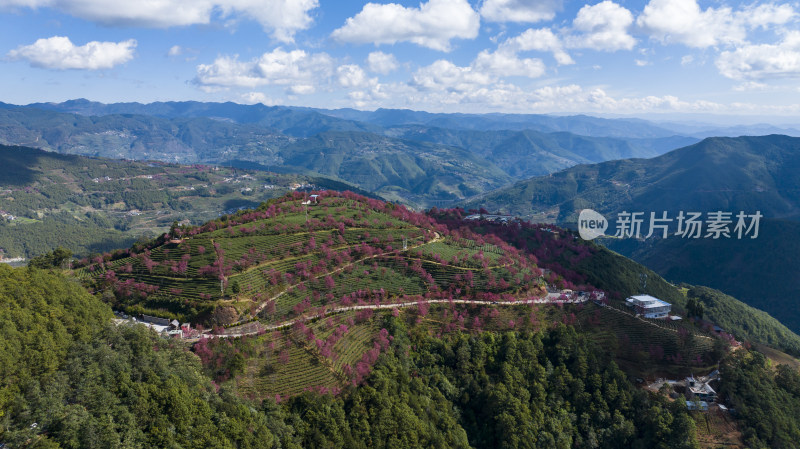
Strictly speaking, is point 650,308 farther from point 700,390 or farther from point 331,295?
point 331,295

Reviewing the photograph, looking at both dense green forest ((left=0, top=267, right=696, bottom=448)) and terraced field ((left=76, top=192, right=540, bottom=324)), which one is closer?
dense green forest ((left=0, top=267, right=696, bottom=448))

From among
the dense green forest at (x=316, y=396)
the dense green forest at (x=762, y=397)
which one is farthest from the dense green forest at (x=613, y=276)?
the dense green forest at (x=316, y=396)

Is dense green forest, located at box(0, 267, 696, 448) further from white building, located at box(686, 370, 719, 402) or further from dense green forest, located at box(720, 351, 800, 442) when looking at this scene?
dense green forest, located at box(720, 351, 800, 442)

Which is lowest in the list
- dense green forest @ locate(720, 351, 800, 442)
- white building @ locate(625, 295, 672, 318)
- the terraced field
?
dense green forest @ locate(720, 351, 800, 442)

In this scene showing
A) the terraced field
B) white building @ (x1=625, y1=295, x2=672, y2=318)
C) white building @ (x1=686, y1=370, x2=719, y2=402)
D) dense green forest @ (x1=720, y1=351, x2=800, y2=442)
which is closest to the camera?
dense green forest @ (x1=720, y1=351, x2=800, y2=442)

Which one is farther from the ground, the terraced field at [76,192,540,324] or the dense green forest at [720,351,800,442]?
the terraced field at [76,192,540,324]

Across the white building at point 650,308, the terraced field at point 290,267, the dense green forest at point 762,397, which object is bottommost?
the dense green forest at point 762,397

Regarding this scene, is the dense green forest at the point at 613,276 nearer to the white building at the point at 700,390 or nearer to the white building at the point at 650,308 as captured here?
the white building at the point at 650,308

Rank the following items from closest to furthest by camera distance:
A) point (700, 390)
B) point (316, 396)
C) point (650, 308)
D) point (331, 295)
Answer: point (316, 396) → point (700, 390) → point (331, 295) → point (650, 308)

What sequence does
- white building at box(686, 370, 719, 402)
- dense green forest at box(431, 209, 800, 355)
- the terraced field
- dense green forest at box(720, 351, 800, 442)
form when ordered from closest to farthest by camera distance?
1. dense green forest at box(720, 351, 800, 442)
2. white building at box(686, 370, 719, 402)
3. the terraced field
4. dense green forest at box(431, 209, 800, 355)

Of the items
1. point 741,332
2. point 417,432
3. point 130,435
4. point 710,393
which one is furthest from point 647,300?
point 130,435

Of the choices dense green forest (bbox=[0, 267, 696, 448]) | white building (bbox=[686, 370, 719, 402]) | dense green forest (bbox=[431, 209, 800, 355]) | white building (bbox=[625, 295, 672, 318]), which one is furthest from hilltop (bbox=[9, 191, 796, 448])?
dense green forest (bbox=[431, 209, 800, 355])

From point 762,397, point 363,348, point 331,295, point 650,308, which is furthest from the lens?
point 650,308

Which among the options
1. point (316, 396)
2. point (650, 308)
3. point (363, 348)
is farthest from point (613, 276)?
point (316, 396)
